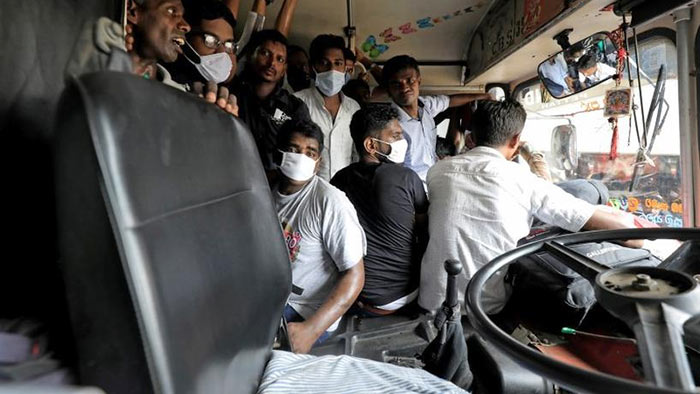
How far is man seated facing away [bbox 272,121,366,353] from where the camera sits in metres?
1.55

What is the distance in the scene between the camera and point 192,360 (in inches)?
21.4

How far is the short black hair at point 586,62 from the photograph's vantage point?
215 centimetres

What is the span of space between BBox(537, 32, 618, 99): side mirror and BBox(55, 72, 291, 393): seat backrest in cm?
215

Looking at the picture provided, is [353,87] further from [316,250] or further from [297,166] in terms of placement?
[316,250]

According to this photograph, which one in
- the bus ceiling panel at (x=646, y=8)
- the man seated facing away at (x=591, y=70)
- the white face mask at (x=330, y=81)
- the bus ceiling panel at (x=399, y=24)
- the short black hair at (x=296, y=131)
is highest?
the bus ceiling panel at (x=399, y=24)

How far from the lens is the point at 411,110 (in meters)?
2.86

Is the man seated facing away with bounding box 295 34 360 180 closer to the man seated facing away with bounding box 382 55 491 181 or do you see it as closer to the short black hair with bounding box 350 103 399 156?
the man seated facing away with bounding box 382 55 491 181

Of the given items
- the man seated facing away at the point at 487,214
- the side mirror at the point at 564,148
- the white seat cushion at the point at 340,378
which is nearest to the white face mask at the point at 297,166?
the man seated facing away at the point at 487,214

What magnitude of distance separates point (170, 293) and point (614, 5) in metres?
2.09

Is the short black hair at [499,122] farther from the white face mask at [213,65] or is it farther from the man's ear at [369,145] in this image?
the white face mask at [213,65]

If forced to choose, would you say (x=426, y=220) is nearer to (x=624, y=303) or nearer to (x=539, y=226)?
(x=539, y=226)

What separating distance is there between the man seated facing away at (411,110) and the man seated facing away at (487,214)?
38.9 inches

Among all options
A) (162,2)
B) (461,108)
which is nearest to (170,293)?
(162,2)

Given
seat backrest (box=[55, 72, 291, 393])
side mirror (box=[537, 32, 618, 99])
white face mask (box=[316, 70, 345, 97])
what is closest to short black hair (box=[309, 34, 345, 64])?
white face mask (box=[316, 70, 345, 97])
